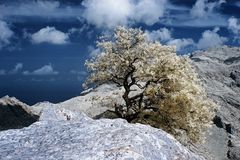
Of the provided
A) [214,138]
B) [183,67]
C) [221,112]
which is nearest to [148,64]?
[183,67]

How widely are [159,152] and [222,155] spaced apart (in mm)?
95179

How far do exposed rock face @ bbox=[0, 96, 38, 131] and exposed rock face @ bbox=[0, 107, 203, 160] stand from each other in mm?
56342

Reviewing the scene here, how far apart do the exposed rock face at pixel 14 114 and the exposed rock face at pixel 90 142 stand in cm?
5634

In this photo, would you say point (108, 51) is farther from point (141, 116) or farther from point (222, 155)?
point (222, 155)

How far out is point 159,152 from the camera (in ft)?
46.7

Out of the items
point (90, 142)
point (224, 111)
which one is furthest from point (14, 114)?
point (224, 111)

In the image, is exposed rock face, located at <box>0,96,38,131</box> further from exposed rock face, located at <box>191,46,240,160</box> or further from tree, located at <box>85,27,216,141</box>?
exposed rock face, located at <box>191,46,240,160</box>

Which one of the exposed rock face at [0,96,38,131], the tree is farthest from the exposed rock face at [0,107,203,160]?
the exposed rock face at [0,96,38,131]

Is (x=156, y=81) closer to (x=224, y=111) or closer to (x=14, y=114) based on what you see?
(x=14, y=114)

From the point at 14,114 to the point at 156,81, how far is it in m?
29.6

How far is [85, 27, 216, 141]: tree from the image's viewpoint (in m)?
51.8

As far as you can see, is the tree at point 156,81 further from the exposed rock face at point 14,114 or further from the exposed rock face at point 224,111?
the exposed rock face at point 224,111

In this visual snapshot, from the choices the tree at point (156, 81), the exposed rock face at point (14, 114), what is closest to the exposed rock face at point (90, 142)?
the tree at point (156, 81)

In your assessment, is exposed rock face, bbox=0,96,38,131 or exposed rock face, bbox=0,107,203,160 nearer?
exposed rock face, bbox=0,107,203,160
